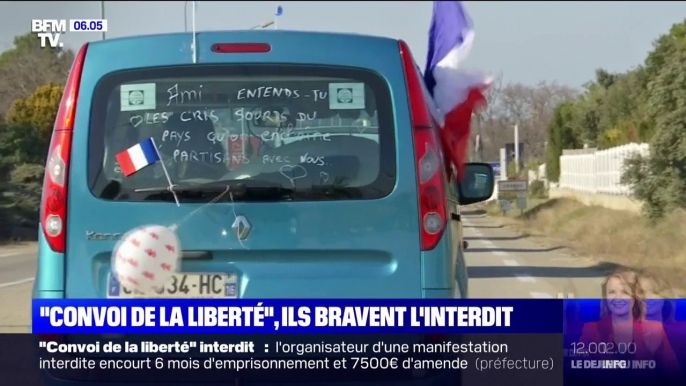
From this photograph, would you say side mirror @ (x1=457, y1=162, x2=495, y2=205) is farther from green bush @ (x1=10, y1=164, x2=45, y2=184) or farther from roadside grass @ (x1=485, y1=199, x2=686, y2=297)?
green bush @ (x1=10, y1=164, x2=45, y2=184)

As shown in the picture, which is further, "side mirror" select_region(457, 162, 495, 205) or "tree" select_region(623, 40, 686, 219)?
"tree" select_region(623, 40, 686, 219)

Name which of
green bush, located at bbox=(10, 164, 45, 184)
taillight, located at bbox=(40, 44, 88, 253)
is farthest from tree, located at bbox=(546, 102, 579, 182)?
taillight, located at bbox=(40, 44, 88, 253)

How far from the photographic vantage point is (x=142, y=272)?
3.91 m

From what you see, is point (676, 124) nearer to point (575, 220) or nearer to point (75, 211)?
point (575, 220)

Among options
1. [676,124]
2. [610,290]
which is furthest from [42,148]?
[610,290]

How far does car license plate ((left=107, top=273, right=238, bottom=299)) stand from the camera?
395cm

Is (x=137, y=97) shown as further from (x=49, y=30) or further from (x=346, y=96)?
(x=49, y=30)

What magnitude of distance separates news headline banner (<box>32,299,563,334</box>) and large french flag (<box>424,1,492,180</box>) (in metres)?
0.98

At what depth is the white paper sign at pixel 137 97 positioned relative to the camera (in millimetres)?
4070

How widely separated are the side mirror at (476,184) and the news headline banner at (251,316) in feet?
3.46

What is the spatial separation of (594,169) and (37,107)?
17.4 meters

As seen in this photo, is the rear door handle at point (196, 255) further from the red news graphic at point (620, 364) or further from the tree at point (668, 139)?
the tree at point (668, 139)

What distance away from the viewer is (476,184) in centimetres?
507

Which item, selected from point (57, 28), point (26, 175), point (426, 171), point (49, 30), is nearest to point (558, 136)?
point (26, 175)
